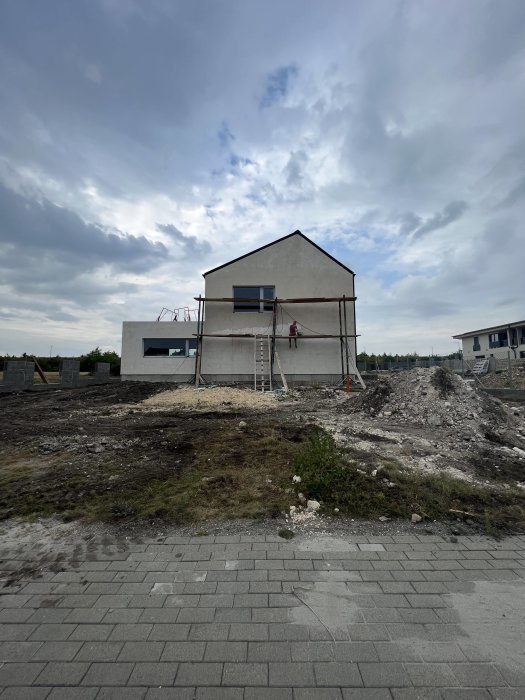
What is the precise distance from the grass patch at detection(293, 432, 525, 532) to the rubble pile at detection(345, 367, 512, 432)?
3.72 meters

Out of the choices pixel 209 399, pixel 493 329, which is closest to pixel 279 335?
pixel 209 399

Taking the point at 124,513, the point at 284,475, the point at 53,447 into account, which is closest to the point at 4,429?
the point at 53,447

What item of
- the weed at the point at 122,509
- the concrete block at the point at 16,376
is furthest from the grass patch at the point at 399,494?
the concrete block at the point at 16,376

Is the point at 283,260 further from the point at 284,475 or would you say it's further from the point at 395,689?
the point at 395,689

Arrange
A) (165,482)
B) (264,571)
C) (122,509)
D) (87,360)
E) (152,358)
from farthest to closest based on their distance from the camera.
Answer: (87,360), (152,358), (165,482), (122,509), (264,571)

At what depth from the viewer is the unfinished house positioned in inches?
781

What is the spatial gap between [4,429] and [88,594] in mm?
7660

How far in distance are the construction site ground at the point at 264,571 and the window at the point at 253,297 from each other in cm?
1398

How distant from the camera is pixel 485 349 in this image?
43.9 metres

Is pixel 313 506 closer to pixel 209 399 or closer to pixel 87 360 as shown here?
pixel 209 399

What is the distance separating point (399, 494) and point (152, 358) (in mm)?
17159

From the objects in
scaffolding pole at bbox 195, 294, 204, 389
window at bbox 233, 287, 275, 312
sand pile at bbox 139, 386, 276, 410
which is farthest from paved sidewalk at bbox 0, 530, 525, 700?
window at bbox 233, 287, 275, 312

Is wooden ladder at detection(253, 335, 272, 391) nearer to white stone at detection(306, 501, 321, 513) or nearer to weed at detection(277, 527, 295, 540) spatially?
white stone at detection(306, 501, 321, 513)

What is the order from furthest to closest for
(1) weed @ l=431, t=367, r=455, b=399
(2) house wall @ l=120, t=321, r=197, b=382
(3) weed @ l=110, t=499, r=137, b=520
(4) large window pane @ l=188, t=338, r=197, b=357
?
(4) large window pane @ l=188, t=338, r=197, b=357
(2) house wall @ l=120, t=321, r=197, b=382
(1) weed @ l=431, t=367, r=455, b=399
(3) weed @ l=110, t=499, r=137, b=520
